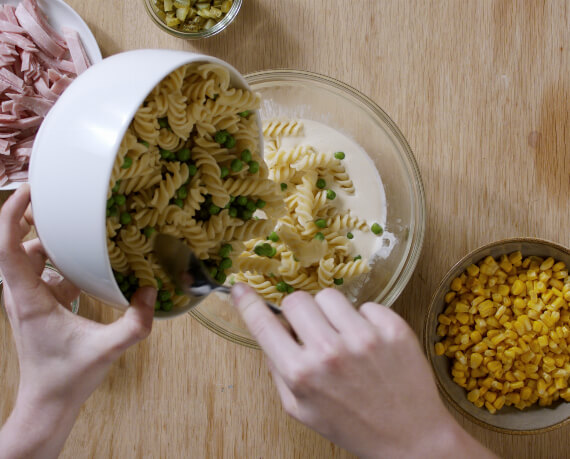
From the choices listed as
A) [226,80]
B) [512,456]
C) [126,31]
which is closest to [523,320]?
[512,456]

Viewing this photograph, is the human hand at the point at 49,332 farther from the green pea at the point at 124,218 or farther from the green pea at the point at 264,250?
the green pea at the point at 264,250

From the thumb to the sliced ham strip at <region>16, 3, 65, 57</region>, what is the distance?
1.14 meters

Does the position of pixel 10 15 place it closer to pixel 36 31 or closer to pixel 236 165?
pixel 36 31

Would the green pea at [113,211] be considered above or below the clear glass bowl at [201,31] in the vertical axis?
below

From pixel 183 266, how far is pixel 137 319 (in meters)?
0.16

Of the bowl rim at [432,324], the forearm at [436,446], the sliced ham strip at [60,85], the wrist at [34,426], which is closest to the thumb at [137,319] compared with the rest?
the wrist at [34,426]

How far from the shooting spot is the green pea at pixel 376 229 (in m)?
1.88

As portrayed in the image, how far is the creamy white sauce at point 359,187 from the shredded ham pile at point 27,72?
821mm

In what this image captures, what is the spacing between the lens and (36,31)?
201cm

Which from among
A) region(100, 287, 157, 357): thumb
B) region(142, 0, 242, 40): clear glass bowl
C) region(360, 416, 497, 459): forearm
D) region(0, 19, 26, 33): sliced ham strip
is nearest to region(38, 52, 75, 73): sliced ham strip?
region(0, 19, 26, 33): sliced ham strip

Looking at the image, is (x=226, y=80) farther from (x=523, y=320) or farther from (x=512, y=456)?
(x=512, y=456)

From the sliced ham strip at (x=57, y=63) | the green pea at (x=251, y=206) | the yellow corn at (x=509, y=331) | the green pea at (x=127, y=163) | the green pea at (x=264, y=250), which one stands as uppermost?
the green pea at (x=127, y=163)

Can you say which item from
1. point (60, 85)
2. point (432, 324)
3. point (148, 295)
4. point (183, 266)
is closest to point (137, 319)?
point (148, 295)

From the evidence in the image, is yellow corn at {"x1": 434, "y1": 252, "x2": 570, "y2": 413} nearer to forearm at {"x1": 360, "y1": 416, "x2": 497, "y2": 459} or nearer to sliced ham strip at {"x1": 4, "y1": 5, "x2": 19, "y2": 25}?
forearm at {"x1": 360, "y1": 416, "x2": 497, "y2": 459}
